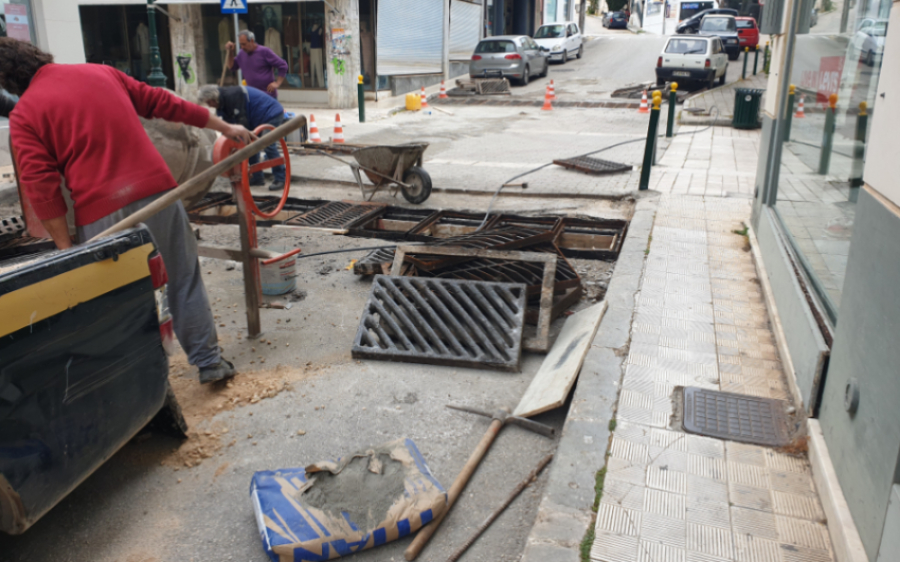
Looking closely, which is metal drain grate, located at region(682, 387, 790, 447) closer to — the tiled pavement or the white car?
the tiled pavement

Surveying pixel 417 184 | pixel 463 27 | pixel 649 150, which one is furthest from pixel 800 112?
pixel 463 27

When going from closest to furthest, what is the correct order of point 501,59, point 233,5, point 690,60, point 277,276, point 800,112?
point 800,112 < point 277,276 < point 233,5 < point 690,60 < point 501,59

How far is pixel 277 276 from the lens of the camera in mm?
5250

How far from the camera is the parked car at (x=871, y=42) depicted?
2.95m

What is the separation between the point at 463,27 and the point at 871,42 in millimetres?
25291

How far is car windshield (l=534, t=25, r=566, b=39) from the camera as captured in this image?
99.2 feet

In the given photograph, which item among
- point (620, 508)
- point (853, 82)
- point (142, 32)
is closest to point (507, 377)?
point (620, 508)

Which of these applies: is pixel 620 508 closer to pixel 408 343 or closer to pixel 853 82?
pixel 408 343

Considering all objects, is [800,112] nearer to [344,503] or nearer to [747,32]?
[344,503]

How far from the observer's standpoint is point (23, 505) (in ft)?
7.39

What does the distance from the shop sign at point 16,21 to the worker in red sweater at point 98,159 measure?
27.0 ft

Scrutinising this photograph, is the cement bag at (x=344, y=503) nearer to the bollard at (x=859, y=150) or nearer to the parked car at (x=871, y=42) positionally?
the bollard at (x=859, y=150)

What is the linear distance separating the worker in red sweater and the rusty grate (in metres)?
3.32

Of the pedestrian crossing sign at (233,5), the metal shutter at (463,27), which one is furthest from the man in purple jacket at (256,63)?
the metal shutter at (463,27)
